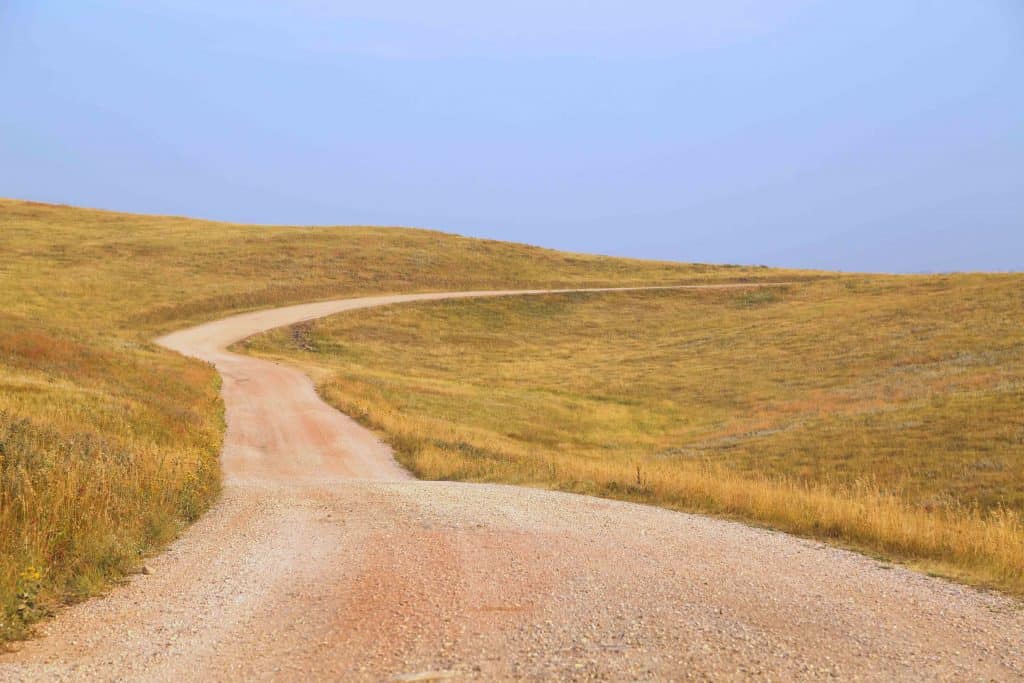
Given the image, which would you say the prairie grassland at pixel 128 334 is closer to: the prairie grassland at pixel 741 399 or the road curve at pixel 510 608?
the road curve at pixel 510 608

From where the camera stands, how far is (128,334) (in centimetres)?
4322

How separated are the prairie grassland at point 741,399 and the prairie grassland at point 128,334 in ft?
21.6

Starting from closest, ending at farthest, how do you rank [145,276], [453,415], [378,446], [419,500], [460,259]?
[419,500] → [378,446] → [453,415] → [145,276] → [460,259]

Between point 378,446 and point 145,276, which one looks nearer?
point 378,446

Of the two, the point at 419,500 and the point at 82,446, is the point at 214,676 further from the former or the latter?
the point at 82,446

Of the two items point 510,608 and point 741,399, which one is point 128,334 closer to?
point 741,399

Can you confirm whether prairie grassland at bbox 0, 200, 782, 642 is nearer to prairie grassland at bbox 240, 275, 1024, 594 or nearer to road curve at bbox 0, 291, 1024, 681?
road curve at bbox 0, 291, 1024, 681

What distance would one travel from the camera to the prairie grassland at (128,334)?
8828mm

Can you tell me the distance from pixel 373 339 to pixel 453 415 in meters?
20.1

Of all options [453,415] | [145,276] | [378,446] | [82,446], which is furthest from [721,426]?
[145,276]

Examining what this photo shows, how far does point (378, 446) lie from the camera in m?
22.5

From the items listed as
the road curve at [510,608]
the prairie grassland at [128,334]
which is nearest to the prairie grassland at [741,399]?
the road curve at [510,608]

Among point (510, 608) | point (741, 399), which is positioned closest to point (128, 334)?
point (741, 399)

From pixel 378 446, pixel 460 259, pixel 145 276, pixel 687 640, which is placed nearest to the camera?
pixel 687 640
